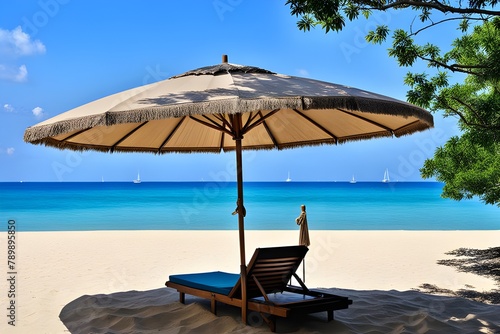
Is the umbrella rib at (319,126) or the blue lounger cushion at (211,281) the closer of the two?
the blue lounger cushion at (211,281)

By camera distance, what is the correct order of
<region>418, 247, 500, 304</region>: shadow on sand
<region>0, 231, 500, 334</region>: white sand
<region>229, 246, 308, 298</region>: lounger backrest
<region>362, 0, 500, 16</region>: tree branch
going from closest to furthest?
1. <region>229, 246, 308, 298</region>: lounger backrest
2. <region>0, 231, 500, 334</region>: white sand
3. <region>362, 0, 500, 16</region>: tree branch
4. <region>418, 247, 500, 304</region>: shadow on sand

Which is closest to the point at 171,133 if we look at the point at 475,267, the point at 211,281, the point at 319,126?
the point at 319,126

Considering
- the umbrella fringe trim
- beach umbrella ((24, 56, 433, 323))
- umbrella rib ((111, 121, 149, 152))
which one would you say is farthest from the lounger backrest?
umbrella rib ((111, 121, 149, 152))

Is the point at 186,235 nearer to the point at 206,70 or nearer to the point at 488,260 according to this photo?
the point at 488,260

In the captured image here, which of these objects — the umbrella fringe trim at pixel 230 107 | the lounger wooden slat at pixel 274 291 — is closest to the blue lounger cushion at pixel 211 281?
the lounger wooden slat at pixel 274 291

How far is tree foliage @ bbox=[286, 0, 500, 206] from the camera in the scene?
648 cm

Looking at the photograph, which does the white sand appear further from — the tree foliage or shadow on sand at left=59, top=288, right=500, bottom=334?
the tree foliage

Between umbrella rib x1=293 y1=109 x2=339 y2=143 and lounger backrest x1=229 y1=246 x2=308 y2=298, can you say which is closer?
lounger backrest x1=229 y1=246 x2=308 y2=298

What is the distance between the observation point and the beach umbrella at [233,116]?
3881 mm

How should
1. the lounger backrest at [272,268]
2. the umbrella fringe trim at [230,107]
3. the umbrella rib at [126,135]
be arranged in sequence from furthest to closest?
the umbrella rib at [126,135] < the lounger backrest at [272,268] < the umbrella fringe trim at [230,107]

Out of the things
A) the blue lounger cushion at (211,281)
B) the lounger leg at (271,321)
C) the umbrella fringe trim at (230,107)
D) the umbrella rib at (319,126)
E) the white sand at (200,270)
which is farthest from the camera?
the umbrella rib at (319,126)

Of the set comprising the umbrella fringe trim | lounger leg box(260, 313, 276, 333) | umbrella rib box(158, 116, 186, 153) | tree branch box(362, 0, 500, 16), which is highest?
tree branch box(362, 0, 500, 16)

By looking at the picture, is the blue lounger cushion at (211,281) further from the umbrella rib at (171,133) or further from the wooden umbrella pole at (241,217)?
the umbrella rib at (171,133)

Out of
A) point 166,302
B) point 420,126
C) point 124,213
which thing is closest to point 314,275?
point 166,302
